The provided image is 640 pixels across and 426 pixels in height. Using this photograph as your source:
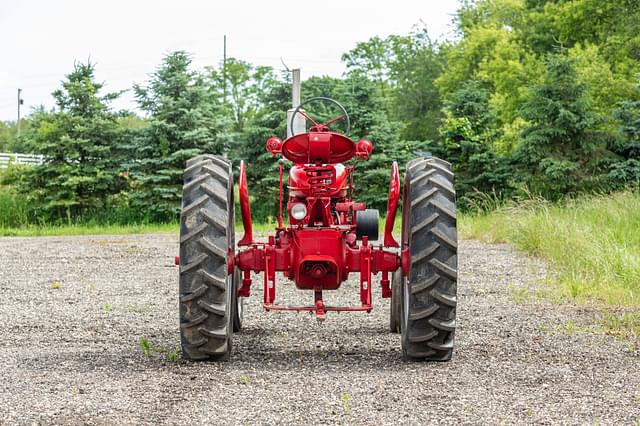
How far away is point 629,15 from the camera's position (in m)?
37.8

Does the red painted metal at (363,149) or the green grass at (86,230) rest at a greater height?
the red painted metal at (363,149)

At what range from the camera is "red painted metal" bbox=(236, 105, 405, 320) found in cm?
681

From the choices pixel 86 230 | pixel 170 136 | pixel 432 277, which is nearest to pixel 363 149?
pixel 432 277

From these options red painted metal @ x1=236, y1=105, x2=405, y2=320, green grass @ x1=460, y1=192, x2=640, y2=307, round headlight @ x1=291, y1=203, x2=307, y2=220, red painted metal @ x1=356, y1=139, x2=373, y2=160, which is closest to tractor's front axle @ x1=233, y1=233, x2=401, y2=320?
red painted metal @ x1=236, y1=105, x2=405, y2=320

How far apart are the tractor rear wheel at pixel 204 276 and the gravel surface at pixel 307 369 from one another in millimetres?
200

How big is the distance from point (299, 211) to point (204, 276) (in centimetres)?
91

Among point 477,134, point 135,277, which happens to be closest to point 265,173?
point 477,134

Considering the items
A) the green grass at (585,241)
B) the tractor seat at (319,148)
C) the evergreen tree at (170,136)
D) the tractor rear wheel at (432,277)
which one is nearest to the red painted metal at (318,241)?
the tractor seat at (319,148)

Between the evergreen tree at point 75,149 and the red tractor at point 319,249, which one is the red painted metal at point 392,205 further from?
the evergreen tree at point 75,149

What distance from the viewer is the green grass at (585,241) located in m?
10.6

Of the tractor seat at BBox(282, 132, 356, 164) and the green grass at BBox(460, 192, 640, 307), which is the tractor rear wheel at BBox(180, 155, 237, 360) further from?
the green grass at BBox(460, 192, 640, 307)

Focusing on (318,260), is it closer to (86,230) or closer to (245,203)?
(245,203)

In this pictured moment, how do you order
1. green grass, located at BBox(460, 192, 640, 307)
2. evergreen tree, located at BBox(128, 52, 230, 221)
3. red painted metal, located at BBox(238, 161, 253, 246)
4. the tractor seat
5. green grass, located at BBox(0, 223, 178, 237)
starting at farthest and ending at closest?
1. evergreen tree, located at BBox(128, 52, 230, 221)
2. green grass, located at BBox(0, 223, 178, 237)
3. green grass, located at BBox(460, 192, 640, 307)
4. red painted metal, located at BBox(238, 161, 253, 246)
5. the tractor seat

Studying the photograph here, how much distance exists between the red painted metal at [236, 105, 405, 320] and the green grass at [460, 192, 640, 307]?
153 inches
